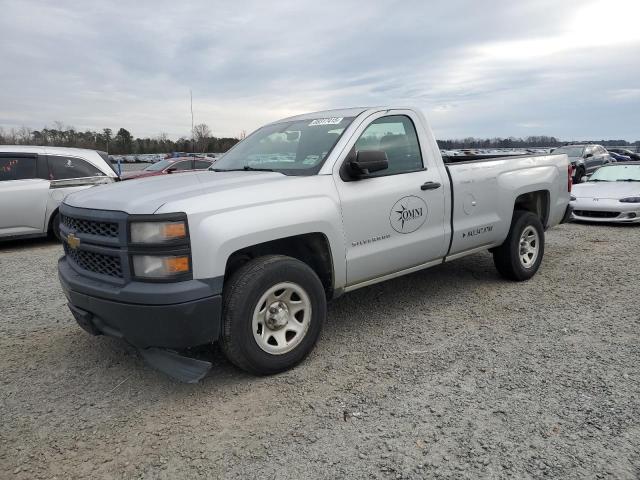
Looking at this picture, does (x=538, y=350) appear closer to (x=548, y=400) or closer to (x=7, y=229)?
(x=548, y=400)

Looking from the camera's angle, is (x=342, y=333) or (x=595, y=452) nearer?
(x=595, y=452)

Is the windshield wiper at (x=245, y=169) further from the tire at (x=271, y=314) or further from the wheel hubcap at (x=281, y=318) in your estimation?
the wheel hubcap at (x=281, y=318)

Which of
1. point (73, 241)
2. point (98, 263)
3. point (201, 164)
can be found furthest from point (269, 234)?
point (201, 164)

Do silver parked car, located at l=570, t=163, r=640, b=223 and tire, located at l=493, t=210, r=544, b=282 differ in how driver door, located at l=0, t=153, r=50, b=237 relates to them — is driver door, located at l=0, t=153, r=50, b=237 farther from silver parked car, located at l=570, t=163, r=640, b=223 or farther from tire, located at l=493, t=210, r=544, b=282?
silver parked car, located at l=570, t=163, r=640, b=223

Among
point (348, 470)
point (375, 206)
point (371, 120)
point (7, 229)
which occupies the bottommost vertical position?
point (348, 470)

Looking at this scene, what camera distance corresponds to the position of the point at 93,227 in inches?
126

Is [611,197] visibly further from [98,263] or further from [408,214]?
[98,263]

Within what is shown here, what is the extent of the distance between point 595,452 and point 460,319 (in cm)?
201

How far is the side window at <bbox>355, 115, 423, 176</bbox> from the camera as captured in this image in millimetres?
4109

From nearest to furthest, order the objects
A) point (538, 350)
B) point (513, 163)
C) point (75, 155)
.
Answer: point (538, 350) → point (513, 163) → point (75, 155)

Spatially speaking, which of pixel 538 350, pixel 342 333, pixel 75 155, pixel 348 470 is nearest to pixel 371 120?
pixel 342 333

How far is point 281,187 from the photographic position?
135 inches

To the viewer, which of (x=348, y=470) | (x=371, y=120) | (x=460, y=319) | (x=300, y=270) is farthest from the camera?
(x=460, y=319)

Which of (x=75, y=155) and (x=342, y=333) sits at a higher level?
(x=75, y=155)
